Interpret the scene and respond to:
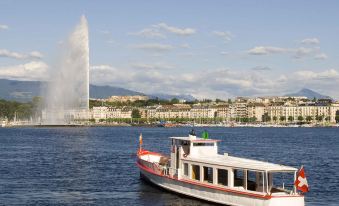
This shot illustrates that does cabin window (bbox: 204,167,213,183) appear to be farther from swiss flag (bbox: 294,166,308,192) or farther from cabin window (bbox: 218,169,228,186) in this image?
swiss flag (bbox: 294,166,308,192)

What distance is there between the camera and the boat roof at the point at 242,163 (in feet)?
86.5

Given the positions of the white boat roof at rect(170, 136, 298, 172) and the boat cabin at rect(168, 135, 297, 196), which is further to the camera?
the boat cabin at rect(168, 135, 297, 196)

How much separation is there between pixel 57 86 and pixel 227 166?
137m

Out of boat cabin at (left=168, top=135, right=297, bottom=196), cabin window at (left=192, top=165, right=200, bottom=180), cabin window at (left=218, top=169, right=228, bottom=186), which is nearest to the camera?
boat cabin at (left=168, top=135, right=297, bottom=196)

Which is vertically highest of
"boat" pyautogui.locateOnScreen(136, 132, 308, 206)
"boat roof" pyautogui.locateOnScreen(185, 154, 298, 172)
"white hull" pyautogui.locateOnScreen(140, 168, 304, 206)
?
"boat roof" pyautogui.locateOnScreen(185, 154, 298, 172)

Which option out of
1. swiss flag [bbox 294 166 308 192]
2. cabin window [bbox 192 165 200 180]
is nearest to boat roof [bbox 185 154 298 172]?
swiss flag [bbox 294 166 308 192]

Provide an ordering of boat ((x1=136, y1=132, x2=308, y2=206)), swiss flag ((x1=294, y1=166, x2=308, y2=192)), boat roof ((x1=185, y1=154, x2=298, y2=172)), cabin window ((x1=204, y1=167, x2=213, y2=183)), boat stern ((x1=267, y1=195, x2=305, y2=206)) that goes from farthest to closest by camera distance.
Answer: cabin window ((x1=204, y1=167, x2=213, y2=183)) → boat roof ((x1=185, y1=154, x2=298, y2=172)) → boat ((x1=136, y1=132, x2=308, y2=206)) → boat stern ((x1=267, y1=195, x2=305, y2=206)) → swiss flag ((x1=294, y1=166, x2=308, y2=192))

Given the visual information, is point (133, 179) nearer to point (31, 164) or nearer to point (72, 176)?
point (72, 176)

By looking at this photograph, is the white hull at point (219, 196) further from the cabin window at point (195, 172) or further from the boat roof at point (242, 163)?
the boat roof at point (242, 163)

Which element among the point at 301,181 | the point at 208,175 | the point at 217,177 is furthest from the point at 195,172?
the point at 301,181

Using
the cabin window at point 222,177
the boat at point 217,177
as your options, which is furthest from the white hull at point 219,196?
the cabin window at point 222,177

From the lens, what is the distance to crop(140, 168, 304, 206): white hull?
84.8 ft

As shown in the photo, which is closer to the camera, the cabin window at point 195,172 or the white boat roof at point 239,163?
the white boat roof at point 239,163

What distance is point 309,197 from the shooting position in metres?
32.9
